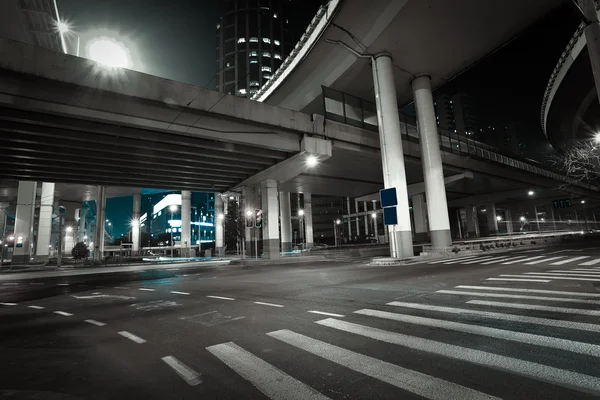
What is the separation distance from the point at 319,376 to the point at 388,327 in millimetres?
2160

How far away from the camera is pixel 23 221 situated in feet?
120

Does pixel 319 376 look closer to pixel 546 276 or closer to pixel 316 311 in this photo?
pixel 316 311

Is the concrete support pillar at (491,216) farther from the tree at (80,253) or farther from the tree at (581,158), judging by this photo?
the tree at (80,253)

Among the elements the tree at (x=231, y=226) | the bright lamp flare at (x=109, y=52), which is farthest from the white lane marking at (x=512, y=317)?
the tree at (x=231, y=226)

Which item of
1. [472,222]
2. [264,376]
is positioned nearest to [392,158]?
[264,376]

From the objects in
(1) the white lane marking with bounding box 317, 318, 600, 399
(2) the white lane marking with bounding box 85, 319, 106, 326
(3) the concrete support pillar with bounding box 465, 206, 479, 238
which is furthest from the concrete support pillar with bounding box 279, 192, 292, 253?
(1) the white lane marking with bounding box 317, 318, 600, 399

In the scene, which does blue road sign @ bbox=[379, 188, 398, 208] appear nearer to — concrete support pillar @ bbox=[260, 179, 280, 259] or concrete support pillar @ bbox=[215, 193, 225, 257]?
concrete support pillar @ bbox=[260, 179, 280, 259]

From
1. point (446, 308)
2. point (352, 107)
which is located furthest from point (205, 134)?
point (446, 308)

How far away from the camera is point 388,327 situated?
505 cm

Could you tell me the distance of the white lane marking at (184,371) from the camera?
3.35 m

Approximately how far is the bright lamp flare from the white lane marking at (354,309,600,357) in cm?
1879

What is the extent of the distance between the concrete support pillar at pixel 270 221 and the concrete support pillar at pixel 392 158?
473 inches

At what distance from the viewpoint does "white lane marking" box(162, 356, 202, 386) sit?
11.0 feet

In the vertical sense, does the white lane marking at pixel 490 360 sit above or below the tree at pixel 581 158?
below
